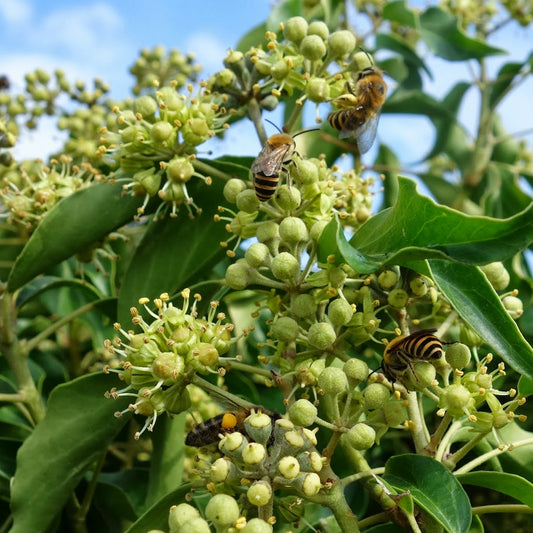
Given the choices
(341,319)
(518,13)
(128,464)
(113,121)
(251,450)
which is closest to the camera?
(251,450)

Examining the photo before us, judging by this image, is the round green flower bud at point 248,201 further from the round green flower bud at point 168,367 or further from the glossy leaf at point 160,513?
the glossy leaf at point 160,513

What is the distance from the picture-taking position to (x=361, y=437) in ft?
6.20

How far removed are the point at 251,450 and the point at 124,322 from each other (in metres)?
0.96

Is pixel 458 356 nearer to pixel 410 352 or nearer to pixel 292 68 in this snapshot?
pixel 410 352

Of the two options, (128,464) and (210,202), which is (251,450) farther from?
(128,464)

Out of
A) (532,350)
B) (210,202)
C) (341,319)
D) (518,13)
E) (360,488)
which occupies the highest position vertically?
(518,13)

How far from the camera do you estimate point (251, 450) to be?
180 centimetres

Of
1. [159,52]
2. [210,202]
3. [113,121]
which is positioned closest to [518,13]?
[159,52]

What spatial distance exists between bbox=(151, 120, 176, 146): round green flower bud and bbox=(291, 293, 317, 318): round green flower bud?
2.34 feet

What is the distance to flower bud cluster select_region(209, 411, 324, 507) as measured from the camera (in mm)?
1803

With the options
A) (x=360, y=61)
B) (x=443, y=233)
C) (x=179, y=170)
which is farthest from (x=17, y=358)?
(x=443, y=233)

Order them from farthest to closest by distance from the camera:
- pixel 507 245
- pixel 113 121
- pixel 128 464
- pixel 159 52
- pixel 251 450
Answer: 1. pixel 159 52
2. pixel 113 121
3. pixel 128 464
4. pixel 251 450
5. pixel 507 245

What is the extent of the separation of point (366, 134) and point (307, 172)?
0.55 m

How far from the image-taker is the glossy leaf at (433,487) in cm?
179
